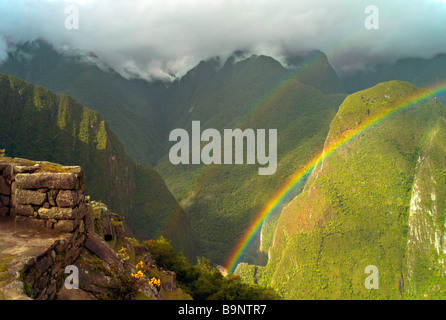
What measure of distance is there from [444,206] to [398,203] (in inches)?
383

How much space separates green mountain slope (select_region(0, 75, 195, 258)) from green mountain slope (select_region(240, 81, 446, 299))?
114 ft

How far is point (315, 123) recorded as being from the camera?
16925 cm

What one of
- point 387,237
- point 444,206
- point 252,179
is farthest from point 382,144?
point 252,179

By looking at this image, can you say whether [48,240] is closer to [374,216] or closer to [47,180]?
[47,180]

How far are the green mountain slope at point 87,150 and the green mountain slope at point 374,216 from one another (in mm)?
34650

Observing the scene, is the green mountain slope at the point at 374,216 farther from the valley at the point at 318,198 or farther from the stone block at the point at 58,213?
the stone block at the point at 58,213

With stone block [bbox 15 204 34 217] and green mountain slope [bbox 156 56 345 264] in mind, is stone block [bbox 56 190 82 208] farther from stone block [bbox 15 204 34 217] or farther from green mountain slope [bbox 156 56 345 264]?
green mountain slope [bbox 156 56 345 264]

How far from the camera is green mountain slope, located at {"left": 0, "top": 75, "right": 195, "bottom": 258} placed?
83375 mm

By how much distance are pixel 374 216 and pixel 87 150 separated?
311 feet

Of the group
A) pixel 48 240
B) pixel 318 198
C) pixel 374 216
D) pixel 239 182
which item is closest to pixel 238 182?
pixel 239 182

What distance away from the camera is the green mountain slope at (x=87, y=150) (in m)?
83.4

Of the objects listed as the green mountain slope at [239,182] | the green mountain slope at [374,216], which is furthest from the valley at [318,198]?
the green mountain slope at [239,182]
